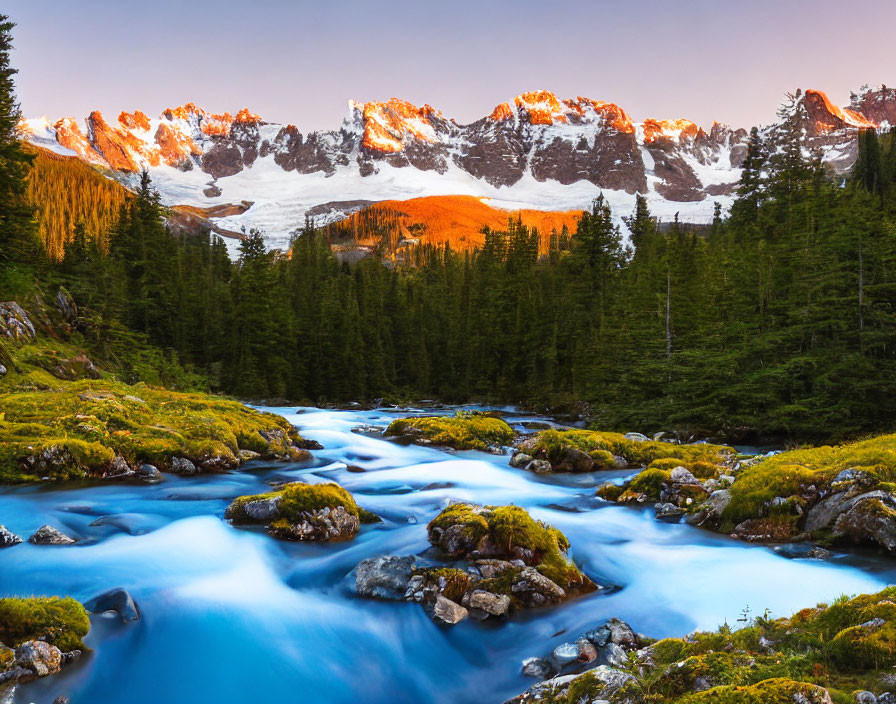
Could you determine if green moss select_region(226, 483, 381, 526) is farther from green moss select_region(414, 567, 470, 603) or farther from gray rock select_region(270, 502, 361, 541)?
green moss select_region(414, 567, 470, 603)

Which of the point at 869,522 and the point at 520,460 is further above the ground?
the point at 869,522

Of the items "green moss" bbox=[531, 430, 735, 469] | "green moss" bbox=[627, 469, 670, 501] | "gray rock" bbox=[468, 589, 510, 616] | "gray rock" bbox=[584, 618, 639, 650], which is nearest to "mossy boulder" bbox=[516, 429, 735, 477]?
"green moss" bbox=[531, 430, 735, 469]

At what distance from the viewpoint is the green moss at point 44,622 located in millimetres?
6328

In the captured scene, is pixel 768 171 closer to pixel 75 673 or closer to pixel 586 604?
pixel 586 604

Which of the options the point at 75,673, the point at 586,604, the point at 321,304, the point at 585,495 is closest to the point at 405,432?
the point at 585,495

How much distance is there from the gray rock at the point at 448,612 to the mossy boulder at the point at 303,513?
12.4ft

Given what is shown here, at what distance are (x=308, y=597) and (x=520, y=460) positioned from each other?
11.6 meters

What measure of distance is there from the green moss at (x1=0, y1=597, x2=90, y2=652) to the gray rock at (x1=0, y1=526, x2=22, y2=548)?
343 cm

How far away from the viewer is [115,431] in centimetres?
1609

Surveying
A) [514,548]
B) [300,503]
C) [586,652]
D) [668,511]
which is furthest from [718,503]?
[300,503]

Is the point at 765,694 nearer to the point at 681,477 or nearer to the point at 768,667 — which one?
the point at 768,667

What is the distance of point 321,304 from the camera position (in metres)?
59.6

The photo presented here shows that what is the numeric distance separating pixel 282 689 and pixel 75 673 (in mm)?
2305

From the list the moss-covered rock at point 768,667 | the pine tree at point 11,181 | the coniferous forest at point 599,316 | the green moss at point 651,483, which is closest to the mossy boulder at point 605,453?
the green moss at point 651,483
